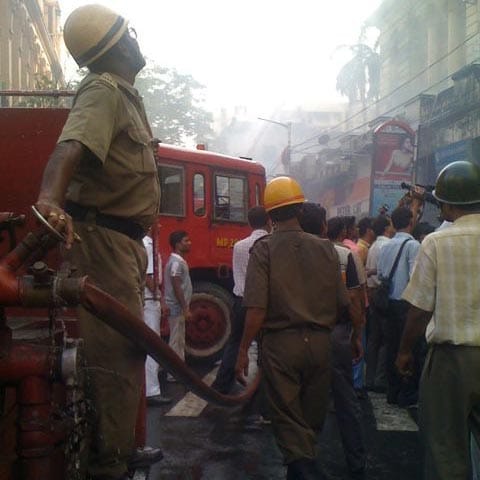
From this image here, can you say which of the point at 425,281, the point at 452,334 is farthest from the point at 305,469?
the point at 425,281

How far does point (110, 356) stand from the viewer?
2.22 m

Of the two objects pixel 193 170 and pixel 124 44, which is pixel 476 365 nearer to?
pixel 124 44

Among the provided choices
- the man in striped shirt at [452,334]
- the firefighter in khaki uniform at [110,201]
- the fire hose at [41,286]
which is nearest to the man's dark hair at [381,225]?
the man in striped shirt at [452,334]

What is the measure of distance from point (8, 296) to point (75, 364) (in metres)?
0.26

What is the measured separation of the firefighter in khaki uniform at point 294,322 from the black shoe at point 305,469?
0.03 m

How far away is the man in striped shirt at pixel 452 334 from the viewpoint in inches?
117

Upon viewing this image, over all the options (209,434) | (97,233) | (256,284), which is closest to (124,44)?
(97,233)

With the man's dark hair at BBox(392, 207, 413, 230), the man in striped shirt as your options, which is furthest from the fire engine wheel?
the man in striped shirt

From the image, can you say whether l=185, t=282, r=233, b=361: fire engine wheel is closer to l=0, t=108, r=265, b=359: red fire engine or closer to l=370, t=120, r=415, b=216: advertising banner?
l=0, t=108, r=265, b=359: red fire engine

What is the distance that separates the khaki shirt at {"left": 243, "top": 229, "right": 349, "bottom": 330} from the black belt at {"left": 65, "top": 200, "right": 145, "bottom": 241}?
1357 millimetres

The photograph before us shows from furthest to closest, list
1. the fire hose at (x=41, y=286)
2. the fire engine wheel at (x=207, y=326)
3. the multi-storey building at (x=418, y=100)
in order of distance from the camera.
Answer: the multi-storey building at (x=418, y=100), the fire engine wheel at (x=207, y=326), the fire hose at (x=41, y=286)

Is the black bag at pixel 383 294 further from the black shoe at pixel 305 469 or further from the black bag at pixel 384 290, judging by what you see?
the black shoe at pixel 305 469

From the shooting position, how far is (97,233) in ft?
7.64

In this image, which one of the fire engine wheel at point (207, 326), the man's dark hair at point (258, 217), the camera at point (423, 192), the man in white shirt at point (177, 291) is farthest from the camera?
the fire engine wheel at point (207, 326)
